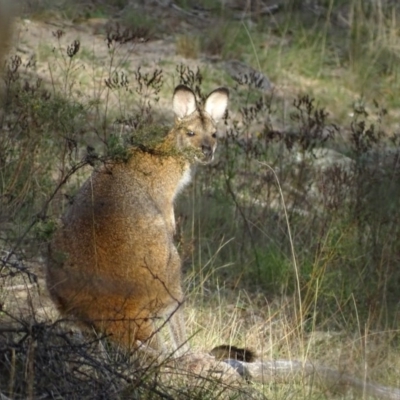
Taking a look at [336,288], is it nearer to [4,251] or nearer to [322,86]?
[4,251]

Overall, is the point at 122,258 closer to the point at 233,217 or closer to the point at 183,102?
the point at 183,102

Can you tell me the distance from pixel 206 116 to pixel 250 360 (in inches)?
79.4

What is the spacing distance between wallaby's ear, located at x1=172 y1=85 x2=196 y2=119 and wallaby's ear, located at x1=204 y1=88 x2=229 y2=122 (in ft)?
0.43

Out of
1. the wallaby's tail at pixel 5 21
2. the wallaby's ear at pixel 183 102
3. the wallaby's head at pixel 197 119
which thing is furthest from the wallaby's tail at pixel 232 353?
the wallaby's tail at pixel 5 21

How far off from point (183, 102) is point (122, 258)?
2029 millimetres

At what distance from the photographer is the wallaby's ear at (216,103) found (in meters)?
7.24

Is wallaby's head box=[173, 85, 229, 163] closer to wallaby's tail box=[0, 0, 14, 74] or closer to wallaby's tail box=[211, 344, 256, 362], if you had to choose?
wallaby's tail box=[211, 344, 256, 362]

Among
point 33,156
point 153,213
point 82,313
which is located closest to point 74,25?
point 33,156

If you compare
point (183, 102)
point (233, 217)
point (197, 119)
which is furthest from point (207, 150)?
point (233, 217)

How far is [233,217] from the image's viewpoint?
27.6 feet

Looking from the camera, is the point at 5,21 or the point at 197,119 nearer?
the point at 5,21

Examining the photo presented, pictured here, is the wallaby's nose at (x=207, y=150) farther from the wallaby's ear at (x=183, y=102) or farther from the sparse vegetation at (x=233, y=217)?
the sparse vegetation at (x=233, y=217)

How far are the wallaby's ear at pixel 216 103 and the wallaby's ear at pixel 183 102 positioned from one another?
5.2 inches

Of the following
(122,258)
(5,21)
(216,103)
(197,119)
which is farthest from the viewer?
(216,103)
